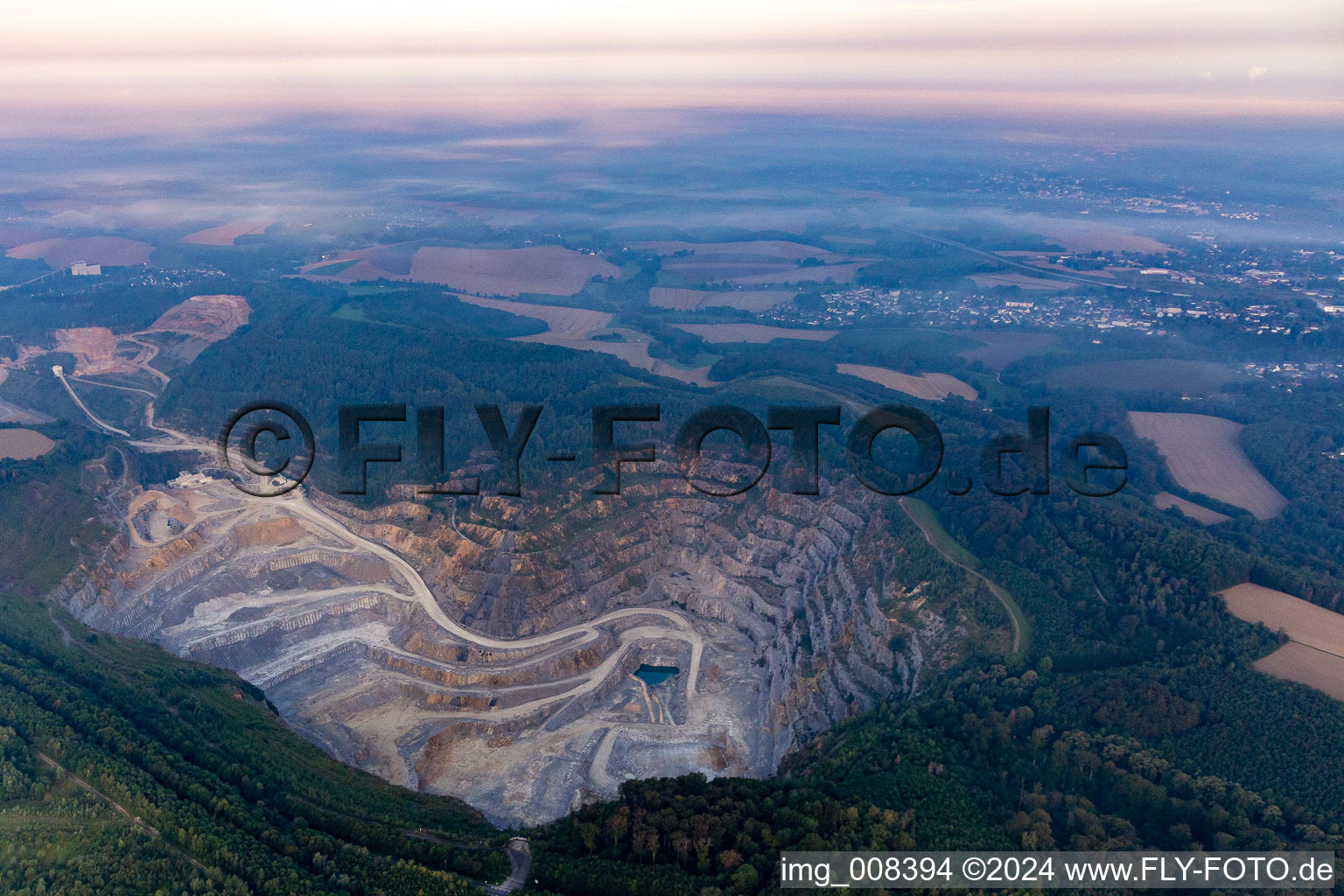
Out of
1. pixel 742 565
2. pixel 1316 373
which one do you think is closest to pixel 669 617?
pixel 742 565

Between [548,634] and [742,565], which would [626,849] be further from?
[742,565]

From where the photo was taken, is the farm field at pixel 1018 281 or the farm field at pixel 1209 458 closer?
the farm field at pixel 1209 458

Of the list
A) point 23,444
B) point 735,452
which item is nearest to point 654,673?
point 735,452

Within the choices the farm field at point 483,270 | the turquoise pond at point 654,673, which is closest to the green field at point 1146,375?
the turquoise pond at point 654,673

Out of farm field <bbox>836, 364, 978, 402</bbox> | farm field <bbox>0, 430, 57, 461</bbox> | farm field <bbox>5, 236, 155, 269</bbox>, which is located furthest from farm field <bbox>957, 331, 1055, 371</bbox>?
farm field <bbox>5, 236, 155, 269</bbox>
